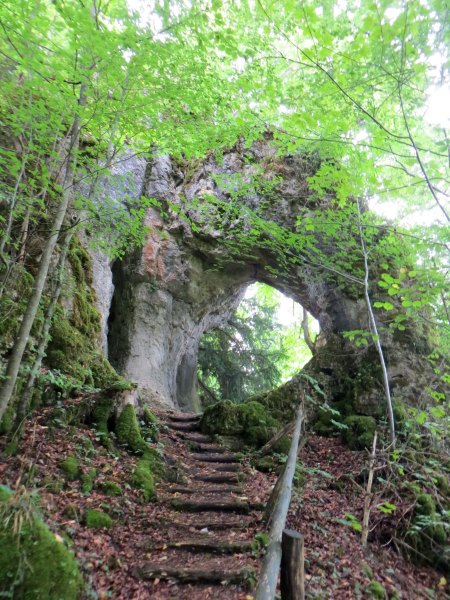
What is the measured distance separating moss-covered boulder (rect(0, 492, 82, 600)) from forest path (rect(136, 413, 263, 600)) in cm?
98

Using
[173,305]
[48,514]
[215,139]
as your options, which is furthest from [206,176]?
[48,514]

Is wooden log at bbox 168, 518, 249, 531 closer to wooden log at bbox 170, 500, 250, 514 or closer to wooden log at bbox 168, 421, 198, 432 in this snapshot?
wooden log at bbox 170, 500, 250, 514

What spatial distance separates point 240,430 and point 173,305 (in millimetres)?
5882

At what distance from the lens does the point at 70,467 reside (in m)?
4.43

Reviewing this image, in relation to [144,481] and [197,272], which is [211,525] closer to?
[144,481]

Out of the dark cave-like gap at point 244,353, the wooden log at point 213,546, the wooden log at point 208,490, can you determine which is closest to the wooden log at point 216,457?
the wooden log at point 208,490

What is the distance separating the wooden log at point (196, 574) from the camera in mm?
3574

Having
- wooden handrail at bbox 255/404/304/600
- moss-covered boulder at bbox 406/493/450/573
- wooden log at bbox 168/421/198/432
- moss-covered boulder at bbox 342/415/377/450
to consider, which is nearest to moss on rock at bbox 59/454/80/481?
wooden handrail at bbox 255/404/304/600

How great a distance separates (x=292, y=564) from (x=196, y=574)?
1.73 m

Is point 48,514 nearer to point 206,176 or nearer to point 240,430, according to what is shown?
point 240,430

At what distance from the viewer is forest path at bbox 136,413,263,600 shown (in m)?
3.56

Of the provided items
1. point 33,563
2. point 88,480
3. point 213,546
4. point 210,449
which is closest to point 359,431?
point 210,449

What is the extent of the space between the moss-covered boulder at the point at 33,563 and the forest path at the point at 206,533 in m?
0.98

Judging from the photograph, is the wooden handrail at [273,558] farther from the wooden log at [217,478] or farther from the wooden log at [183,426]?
the wooden log at [183,426]
